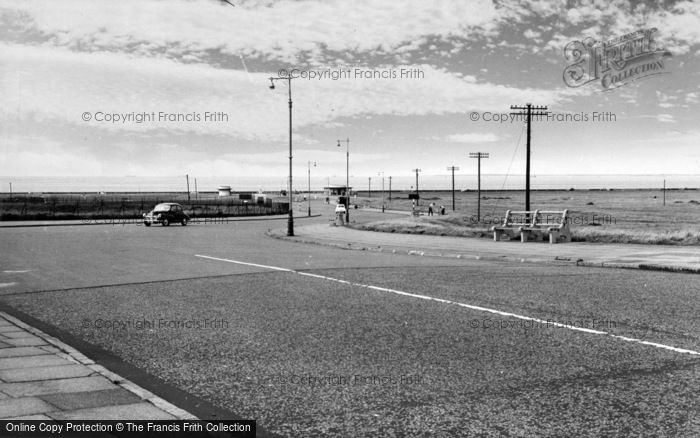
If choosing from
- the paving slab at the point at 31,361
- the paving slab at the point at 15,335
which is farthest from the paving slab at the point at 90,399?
the paving slab at the point at 15,335

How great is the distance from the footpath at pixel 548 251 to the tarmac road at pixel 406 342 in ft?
5.49

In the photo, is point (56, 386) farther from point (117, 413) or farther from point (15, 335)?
point (15, 335)

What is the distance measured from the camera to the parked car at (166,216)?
43906 mm

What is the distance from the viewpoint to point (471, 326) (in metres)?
7.84

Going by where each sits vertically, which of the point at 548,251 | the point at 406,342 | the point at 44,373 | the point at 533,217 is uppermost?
the point at 533,217

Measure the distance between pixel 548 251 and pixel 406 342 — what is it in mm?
13581

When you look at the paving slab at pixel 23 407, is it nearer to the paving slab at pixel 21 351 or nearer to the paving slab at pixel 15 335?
the paving slab at pixel 21 351

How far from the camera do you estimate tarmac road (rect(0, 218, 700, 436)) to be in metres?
4.71

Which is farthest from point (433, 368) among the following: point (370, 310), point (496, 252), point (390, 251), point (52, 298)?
point (390, 251)

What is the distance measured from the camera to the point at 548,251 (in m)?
19.4

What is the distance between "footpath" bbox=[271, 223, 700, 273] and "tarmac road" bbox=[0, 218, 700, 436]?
1.67 metres

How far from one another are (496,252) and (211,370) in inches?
580

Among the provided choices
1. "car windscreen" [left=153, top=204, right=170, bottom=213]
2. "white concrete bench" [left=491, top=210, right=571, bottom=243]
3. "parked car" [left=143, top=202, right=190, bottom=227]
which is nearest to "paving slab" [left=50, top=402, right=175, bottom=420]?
"white concrete bench" [left=491, top=210, right=571, bottom=243]

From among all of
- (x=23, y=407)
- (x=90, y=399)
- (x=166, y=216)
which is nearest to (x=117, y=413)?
(x=90, y=399)
